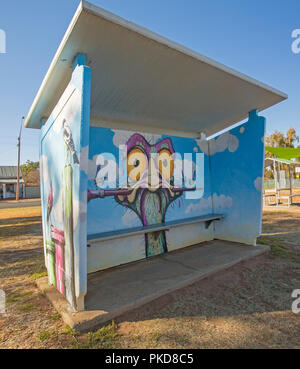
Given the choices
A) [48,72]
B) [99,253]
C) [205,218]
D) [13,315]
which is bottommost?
[13,315]

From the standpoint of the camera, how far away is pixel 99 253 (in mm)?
3873

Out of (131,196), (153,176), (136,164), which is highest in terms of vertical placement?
(136,164)

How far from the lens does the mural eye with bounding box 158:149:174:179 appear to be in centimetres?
484

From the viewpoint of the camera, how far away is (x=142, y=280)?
3340 mm

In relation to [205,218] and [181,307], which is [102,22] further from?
[205,218]

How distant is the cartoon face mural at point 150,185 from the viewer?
4383 millimetres

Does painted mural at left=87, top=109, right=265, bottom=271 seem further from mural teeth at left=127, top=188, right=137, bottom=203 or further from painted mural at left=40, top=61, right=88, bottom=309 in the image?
painted mural at left=40, top=61, right=88, bottom=309

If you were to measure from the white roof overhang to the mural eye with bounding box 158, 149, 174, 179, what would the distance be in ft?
2.08

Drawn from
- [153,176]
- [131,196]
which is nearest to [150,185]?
[153,176]

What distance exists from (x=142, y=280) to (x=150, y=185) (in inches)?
74.0

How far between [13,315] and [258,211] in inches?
174

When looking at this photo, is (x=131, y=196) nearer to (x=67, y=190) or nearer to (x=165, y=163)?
(x=165, y=163)

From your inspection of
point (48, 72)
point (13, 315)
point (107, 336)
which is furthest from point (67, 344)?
point (48, 72)

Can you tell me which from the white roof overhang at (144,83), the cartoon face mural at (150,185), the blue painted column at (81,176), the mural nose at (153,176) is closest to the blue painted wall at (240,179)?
the white roof overhang at (144,83)
